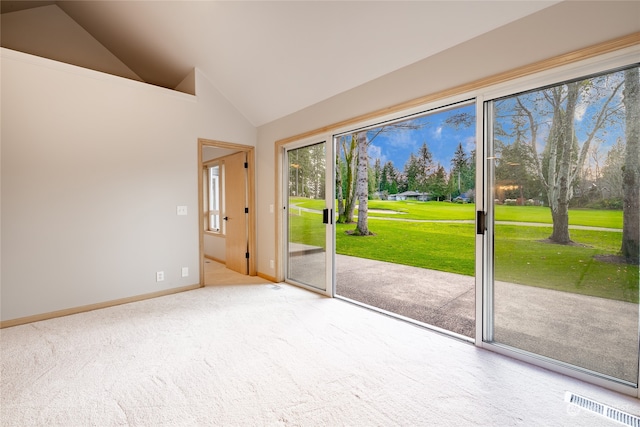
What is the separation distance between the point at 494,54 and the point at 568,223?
1.34 metres

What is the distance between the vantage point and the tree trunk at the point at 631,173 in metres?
1.70

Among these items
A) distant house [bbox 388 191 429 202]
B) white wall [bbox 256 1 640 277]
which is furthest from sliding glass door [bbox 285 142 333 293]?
distant house [bbox 388 191 429 202]

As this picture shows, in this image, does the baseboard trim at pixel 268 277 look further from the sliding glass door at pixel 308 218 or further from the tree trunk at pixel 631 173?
the tree trunk at pixel 631 173

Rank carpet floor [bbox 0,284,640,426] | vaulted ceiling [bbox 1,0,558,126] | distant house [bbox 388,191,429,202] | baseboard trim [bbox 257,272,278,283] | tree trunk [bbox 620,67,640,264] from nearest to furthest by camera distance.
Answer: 1. carpet floor [bbox 0,284,640,426]
2. tree trunk [bbox 620,67,640,264]
3. vaulted ceiling [bbox 1,0,558,126]
4. baseboard trim [bbox 257,272,278,283]
5. distant house [bbox 388,191,429,202]

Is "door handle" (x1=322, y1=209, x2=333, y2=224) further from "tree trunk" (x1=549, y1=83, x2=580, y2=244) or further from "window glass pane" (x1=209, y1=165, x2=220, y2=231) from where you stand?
"window glass pane" (x1=209, y1=165, x2=220, y2=231)

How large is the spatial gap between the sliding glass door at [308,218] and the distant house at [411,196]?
392cm

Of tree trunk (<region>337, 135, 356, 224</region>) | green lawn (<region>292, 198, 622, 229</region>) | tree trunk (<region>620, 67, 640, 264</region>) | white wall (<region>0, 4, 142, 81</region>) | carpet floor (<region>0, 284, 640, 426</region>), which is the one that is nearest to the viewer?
carpet floor (<region>0, 284, 640, 426</region>)

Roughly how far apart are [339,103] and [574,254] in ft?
8.55

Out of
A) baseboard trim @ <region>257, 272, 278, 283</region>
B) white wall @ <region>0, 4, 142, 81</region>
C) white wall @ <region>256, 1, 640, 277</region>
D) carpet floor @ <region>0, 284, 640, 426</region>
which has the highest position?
white wall @ <region>0, 4, 142, 81</region>

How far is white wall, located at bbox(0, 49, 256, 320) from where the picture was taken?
2.79 meters

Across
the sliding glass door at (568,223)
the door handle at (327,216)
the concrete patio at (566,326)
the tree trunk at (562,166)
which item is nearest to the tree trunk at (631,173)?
the sliding glass door at (568,223)

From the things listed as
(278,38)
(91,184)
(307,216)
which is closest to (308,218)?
(307,216)

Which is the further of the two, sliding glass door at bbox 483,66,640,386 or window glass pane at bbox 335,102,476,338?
window glass pane at bbox 335,102,476,338

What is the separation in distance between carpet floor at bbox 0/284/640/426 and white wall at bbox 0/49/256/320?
1.74 ft
